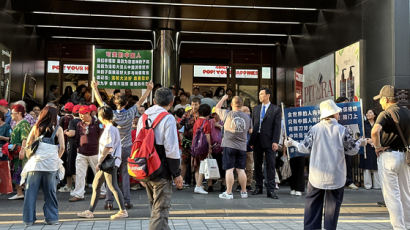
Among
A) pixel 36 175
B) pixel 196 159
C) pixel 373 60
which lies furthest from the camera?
pixel 373 60

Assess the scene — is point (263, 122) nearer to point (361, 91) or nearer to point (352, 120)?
point (352, 120)

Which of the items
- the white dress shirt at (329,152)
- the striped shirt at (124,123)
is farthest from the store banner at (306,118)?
the striped shirt at (124,123)

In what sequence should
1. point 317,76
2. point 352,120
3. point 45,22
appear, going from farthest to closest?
1. point 45,22
2. point 317,76
3. point 352,120

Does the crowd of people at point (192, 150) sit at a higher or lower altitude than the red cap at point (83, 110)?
lower

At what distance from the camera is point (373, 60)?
11.3 metres

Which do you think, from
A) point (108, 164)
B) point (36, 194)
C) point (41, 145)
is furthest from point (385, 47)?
point (36, 194)

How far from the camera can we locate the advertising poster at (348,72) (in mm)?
11992

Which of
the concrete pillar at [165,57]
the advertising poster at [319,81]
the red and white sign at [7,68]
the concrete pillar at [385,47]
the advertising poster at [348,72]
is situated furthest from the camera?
the concrete pillar at [165,57]

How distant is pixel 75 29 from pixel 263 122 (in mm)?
11497

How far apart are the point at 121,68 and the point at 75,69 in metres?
9.26

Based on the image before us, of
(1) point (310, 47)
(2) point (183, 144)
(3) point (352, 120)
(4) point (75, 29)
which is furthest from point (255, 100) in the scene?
(3) point (352, 120)

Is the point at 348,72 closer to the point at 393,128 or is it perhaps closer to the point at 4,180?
the point at 393,128

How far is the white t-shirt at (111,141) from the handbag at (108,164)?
0.12 metres

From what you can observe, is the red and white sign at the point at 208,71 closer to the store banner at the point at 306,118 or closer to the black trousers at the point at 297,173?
the black trousers at the point at 297,173
